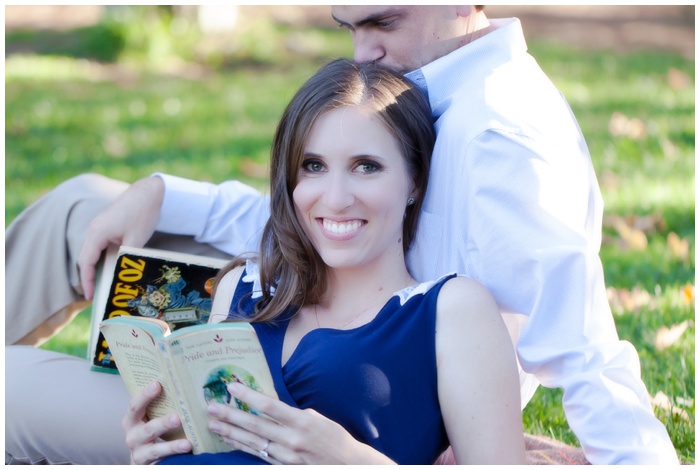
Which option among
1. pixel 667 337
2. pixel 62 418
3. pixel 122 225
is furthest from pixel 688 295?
pixel 62 418

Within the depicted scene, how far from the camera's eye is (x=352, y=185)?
257cm

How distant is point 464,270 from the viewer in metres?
2.68

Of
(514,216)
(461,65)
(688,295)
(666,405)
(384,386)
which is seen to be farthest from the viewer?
(688,295)

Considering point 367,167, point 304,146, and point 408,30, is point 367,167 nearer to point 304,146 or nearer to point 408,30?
point 304,146

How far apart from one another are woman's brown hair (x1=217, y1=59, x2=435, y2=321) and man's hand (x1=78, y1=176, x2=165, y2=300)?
654 millimetres

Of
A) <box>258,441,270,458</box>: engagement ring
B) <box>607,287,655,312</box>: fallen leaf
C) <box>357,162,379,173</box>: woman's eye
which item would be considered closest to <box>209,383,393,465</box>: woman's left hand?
<box>258,441,270,458</box>: engagement ring

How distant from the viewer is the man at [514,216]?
239 centimetres

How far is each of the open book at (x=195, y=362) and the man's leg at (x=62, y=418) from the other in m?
0.63

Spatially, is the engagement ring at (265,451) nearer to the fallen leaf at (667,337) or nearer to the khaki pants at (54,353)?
the khaki pants at (54,353)

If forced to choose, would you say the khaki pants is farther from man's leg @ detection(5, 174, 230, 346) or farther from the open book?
the open book

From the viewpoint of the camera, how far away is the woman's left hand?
2.27m

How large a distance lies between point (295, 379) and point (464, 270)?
0.56m

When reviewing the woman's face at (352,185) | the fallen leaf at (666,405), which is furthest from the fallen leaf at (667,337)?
the woman's face at (352,185)

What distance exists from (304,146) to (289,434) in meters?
A: 0.80
